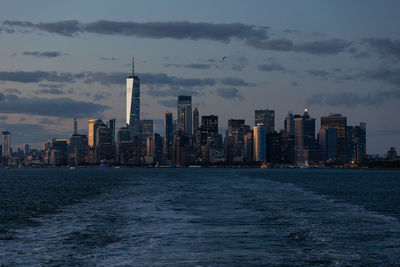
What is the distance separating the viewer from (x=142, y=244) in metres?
35.2

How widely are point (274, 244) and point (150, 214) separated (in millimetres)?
22230

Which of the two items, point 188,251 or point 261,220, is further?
point 261,220

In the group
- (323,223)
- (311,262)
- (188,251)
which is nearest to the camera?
(311,262)

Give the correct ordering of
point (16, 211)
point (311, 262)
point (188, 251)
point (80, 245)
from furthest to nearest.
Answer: point (16, 211) < point (80, 245) < point (188, 251) < point (311, 262)

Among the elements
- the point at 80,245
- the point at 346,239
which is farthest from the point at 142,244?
the point at 346,239

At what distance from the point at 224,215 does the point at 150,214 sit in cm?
765

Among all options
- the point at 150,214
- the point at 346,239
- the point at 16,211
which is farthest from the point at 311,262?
the point at 16,211

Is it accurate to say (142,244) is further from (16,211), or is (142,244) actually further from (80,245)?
(16,211)

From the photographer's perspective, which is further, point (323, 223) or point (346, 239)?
point (323, 223)

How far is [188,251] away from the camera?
1270 inches

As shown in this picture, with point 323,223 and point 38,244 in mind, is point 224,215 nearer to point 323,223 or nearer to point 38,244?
point 323,223

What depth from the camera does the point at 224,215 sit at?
5334 centimetres

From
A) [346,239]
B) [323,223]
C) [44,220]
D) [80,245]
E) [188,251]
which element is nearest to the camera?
[188,251]

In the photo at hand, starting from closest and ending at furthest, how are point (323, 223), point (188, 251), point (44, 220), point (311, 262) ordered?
point (311, 262) < point (188, 251) < point (323, 223) < point (44, 220)
